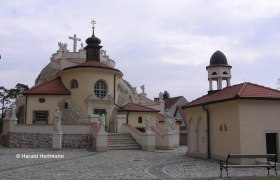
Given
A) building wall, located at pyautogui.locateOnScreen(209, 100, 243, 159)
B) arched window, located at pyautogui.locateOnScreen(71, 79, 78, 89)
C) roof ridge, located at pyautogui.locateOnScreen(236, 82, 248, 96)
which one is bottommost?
building wall, located at pyautogui.locateOnScreen(209, 100, 243, 159)

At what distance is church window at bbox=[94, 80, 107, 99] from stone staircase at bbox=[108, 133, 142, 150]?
235 inches

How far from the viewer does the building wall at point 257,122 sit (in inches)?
661

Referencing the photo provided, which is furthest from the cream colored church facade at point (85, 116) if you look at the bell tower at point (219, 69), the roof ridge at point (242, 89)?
the roof ridge at point (242, 89)

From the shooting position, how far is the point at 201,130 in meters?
21.2

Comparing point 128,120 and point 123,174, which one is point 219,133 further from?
point 128,120

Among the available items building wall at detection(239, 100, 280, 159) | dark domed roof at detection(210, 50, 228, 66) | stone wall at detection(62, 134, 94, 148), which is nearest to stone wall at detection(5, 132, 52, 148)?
stone wall at detection(62, 134, 94, 148)

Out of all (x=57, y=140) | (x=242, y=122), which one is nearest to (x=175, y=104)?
(x=57, y=140)

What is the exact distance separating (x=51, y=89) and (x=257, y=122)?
67.1 feet

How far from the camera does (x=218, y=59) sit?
2234 centimetres

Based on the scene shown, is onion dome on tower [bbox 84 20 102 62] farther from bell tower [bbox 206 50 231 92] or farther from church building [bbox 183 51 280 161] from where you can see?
church building [bbox 183 51 280 161]

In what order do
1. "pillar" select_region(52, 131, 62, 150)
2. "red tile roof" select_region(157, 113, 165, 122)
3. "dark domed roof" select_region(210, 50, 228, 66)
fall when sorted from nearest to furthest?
"dark domed roof" select_region(210, 50, 228, 66)
"pillar" select_region(52, 131, 62, 150)
"red tile roof" select_region(157, 113, 165, 122)

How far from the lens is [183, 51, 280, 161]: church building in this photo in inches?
663

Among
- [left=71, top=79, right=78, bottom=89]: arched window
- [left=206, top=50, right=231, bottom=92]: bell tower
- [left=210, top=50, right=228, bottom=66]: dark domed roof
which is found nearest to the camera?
[left=206, top=50, right=231, bottom=92]: bell tower

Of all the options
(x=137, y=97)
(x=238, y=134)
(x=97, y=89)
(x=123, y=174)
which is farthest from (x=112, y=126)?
(x=123, y=174)
